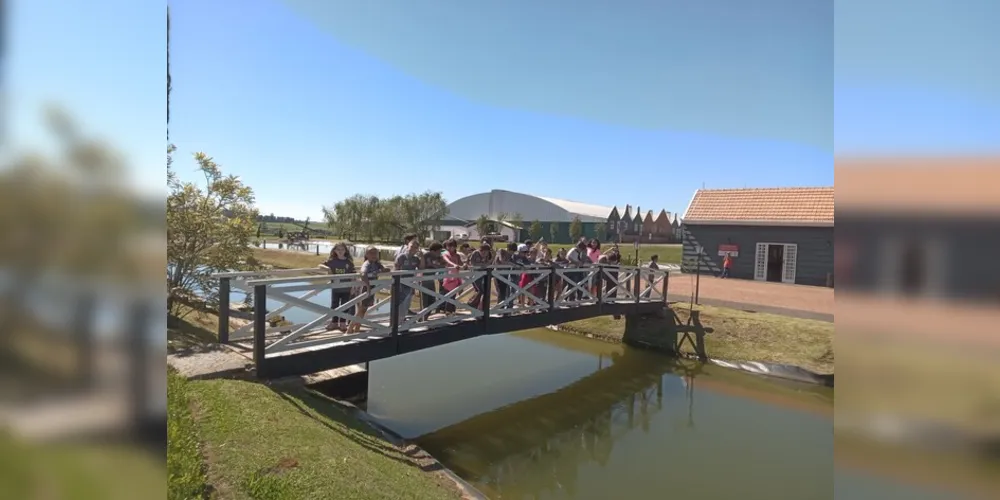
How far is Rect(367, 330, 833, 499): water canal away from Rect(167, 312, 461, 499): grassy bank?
4.74 ft

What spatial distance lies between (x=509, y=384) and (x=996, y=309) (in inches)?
392

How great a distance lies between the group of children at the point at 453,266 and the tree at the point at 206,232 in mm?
3798

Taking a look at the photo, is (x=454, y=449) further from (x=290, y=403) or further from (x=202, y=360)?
(x=202, y=360)

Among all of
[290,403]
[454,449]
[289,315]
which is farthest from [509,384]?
[289,315]

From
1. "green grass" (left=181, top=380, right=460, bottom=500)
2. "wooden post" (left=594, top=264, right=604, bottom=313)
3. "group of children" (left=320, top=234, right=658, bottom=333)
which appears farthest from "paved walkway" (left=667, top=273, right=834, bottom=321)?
"green grass" (left=181, top=380, right=460, bottom=500)

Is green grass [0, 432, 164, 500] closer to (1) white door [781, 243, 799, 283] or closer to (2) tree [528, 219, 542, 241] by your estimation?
(1) white door [781, 243, 799, 283]

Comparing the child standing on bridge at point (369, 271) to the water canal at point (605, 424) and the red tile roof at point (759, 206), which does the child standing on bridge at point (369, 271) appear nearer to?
the water canal at point (605, 424)

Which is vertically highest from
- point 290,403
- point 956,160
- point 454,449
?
point 956,160

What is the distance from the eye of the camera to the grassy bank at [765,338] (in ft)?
Result: 36.5

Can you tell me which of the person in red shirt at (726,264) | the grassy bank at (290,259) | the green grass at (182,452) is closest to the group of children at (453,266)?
the green grass at (182,452)

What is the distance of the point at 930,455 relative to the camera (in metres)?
0.86

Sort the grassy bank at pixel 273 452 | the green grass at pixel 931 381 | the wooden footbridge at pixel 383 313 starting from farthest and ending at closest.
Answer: the wooden footbridge at pixel 383 313, the grassy bank at pixel 273 452, the green grass at pixel 931 381

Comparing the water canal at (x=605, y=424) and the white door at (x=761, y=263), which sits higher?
the white door at (x=761, y=263)

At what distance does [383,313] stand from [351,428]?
7.42 ft
